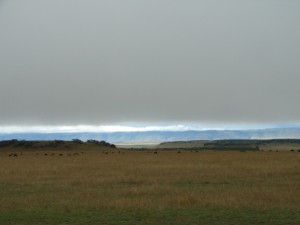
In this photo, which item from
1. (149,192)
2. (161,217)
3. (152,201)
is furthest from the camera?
(149,192)

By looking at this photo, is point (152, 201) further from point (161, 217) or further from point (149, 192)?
point (161, 217)

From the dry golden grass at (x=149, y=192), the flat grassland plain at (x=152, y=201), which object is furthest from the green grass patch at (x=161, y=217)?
the dry golden grass at (x=149, y=192)

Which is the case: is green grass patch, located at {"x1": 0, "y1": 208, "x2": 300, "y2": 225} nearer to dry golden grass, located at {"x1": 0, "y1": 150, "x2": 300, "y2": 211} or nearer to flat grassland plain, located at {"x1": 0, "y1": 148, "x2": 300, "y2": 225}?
flat grassland plain, located at {"x1": 0, "y1": 148, "x2": 300, "y2": 225}

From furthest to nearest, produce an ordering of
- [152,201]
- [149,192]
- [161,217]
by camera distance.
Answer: [149,192], [152,201], [161,217]

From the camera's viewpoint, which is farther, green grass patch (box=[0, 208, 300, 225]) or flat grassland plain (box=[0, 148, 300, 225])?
flat grassland plain (box=[0, 148, 300, 225])

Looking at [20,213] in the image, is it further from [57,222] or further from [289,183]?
[289,183]

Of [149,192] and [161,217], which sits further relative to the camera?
[149,192]

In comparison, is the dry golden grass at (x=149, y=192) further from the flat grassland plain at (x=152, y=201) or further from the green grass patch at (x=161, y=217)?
the green grass patch at (x=161, y=217)

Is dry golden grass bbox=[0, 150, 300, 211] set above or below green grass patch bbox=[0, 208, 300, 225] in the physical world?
above

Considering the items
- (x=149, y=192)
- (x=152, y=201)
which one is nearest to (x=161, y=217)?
(x=152, y=201)

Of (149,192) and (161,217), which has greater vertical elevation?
(149,192)

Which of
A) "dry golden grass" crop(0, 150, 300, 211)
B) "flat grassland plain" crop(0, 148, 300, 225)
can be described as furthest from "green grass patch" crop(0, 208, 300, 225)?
"dry golden grass" crop(0, 150, 300, 211)

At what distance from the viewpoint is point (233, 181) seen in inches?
1105

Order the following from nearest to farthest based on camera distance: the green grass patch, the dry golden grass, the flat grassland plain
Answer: the green grass patch < the flat grassland plain < the dry golden grass
